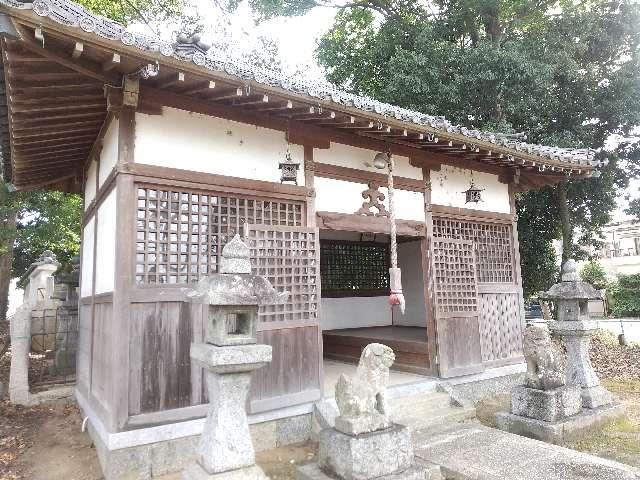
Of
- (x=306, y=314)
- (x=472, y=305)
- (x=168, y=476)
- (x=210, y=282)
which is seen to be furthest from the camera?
(x=472, y=305)

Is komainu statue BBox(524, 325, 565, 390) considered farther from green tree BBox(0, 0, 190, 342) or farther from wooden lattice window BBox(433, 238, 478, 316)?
green tree BBox(0, 0, 190, 342)

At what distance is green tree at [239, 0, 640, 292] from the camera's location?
46.3 feet

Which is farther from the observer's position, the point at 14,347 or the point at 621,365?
the point at 621,365

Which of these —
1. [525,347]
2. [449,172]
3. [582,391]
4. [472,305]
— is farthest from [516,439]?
[449,172]

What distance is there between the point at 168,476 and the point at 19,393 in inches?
204

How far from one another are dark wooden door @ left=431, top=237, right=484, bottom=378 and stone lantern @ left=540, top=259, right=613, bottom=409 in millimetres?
1421

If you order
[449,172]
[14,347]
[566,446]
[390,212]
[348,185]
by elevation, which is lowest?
[566,446]

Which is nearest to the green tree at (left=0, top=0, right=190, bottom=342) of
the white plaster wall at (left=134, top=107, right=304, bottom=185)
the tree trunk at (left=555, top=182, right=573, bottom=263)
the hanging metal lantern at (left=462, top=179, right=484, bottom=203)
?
the white plaster wall at (left=134, top=107, right=304, bottom=185)

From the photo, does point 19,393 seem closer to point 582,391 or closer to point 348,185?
point 348,185

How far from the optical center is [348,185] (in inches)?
298

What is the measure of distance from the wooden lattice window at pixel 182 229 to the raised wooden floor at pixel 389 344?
4.59 m

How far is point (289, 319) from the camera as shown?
6543 mm

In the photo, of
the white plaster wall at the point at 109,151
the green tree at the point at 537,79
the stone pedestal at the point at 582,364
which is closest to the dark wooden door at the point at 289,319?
the white plaster wall at the point at 109,151

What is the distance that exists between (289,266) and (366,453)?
9.74 feet
